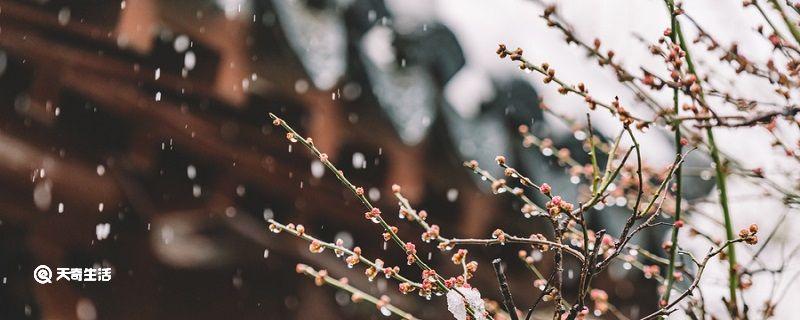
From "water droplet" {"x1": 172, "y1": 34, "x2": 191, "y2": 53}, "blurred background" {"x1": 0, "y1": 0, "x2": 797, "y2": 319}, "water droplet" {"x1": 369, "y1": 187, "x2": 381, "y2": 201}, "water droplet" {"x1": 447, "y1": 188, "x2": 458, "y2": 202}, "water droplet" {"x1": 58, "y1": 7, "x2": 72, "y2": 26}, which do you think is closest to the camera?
"water droplet" {"x1": 58, "y1": 7, "x2": 72, "y2": 26}

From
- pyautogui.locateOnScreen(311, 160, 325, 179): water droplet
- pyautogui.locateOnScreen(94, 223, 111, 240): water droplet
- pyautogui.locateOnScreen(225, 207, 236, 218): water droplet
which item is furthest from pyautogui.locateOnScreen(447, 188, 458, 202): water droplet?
pyautogui.locateOnScreen(94, 223, 111, 240): water droplet

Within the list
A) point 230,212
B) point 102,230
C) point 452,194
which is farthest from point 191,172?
point 452,194

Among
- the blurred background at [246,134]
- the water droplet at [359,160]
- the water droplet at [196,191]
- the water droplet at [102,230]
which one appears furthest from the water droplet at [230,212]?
the water droplet at [359,160]

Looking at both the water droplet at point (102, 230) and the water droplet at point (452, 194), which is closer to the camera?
the water droplet at point (102, 230)

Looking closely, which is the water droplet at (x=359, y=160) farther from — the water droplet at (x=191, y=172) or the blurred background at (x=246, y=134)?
the water droplet at (x=191, y=172)

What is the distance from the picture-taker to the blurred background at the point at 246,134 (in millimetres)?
2771

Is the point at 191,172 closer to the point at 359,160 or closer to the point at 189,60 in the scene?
the point at 189,60

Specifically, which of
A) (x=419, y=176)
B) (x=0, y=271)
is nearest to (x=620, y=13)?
(x=419, y=176)

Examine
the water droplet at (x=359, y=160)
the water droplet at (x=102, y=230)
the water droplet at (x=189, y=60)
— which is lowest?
the water droplet at (x=102, y=230)

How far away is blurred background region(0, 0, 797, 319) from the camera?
9.09ft

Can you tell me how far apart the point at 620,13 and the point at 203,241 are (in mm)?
2570

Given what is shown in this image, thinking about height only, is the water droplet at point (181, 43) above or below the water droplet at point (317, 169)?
above

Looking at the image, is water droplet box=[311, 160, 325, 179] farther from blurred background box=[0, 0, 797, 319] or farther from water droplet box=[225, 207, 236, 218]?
water droplet box=[225, 207, 236, 218]

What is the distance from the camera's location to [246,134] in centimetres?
315
